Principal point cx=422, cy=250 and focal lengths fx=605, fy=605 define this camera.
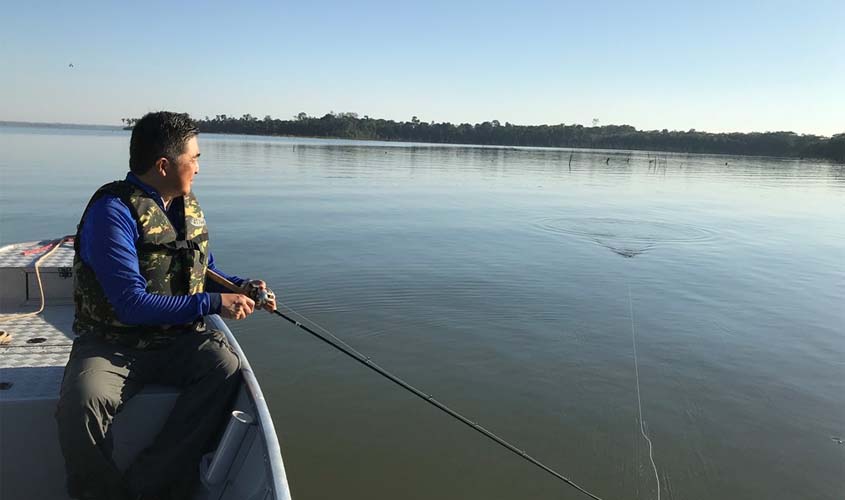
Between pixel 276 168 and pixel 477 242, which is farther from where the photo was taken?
pixel 276 168

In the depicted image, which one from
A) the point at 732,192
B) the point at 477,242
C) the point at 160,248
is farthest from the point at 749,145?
the point at 160,248

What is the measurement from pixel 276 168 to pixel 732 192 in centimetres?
2330

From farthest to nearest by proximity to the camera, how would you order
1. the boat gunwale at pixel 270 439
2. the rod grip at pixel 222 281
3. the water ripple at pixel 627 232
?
1. the water ripple at pixel 627 232
2. the rod grip at pixel 222 281
3. the boat gunwale at pixel 270 439

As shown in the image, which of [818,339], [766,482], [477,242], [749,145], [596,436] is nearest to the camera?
[766,482]

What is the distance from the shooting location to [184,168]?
3135 mm

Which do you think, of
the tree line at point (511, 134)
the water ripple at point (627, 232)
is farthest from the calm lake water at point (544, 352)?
the tree line at point (511, 134)

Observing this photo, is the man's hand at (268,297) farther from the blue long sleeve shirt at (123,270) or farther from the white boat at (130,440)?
the blue long sleeve shirt at (123,270)

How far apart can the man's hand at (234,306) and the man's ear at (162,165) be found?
0.69 metres

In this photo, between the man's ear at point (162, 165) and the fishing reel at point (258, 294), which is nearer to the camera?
the man's ear at point (162, 165)

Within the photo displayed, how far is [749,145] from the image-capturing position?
424 ft

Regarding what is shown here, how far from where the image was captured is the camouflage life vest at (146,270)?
2.90 m

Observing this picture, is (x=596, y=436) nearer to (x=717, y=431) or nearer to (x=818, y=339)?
(x=717, y=431)

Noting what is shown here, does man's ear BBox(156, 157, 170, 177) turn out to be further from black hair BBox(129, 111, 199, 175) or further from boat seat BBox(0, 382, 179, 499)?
boat seat BBox(0, 382, 179, 499)

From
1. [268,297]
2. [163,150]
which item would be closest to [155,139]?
[163,150]
